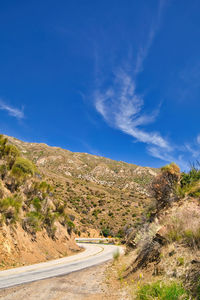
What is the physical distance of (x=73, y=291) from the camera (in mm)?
8305

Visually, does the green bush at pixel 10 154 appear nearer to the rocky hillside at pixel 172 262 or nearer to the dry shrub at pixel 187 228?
the rocky hillside at pixel 172 262

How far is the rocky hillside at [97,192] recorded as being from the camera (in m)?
59.2

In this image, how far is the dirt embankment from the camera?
14805 millimetres

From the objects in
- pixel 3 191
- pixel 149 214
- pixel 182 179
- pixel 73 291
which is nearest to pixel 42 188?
pixel 3 191

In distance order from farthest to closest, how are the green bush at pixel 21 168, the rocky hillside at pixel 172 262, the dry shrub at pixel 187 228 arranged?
the green bush at pixel 21 168
the dry shrub at pixel 187 228
the rocky hillside at pixel 172 262

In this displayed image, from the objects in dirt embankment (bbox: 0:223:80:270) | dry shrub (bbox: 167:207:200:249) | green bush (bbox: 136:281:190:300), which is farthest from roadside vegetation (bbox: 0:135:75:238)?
green bush (bbox: 136:281:190:300)

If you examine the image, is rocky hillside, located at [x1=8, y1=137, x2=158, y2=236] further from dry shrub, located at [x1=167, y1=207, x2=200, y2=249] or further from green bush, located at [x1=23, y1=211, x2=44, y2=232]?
dry shrub, located at [x1=167, y1=207, x2=200, y2=249]

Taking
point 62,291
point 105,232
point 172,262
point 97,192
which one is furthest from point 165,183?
point 97,192

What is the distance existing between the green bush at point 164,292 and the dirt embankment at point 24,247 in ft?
36.8

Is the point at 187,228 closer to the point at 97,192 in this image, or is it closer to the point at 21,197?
the point at 21,197

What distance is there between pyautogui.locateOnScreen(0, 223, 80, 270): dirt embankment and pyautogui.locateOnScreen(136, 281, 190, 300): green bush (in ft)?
36.8

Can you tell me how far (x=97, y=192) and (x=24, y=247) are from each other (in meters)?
61.9

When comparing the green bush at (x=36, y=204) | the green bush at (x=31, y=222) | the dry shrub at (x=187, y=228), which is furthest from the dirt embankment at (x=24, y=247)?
the dry shrub at (x=187, y=228)

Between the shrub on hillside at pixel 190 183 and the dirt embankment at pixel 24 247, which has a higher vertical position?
the shrub on hillside at pixel 190 183
